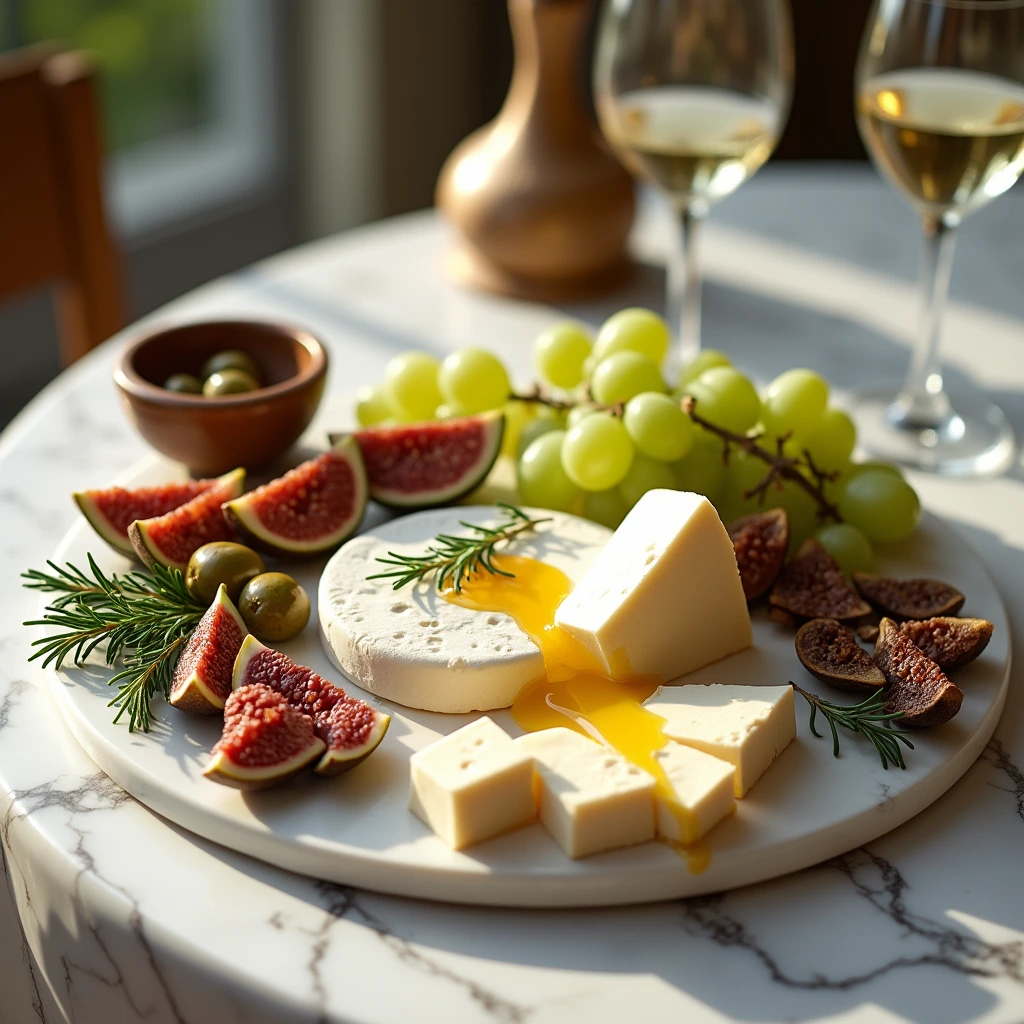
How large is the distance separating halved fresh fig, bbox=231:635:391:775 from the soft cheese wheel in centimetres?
5

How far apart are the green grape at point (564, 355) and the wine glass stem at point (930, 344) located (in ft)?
1.67

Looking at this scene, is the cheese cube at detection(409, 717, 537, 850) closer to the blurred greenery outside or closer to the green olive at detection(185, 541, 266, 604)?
the green olive at detection(185, 541, 266, 604)

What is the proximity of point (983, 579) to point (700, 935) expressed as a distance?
2.14ft

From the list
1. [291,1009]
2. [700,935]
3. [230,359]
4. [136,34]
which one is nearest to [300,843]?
[291,1009]

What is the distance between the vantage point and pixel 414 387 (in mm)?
1655

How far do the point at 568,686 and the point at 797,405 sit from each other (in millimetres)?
519

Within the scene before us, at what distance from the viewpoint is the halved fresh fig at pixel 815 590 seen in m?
1.30

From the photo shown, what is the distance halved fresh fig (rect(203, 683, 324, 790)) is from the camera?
104 centimetres

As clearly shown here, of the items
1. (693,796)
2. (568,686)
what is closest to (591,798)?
(693,796)

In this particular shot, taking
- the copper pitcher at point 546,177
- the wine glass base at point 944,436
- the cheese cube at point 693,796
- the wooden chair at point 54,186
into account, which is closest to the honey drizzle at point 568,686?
the cheese cube at point 693,796

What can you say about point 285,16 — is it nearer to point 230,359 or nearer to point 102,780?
point 230,359

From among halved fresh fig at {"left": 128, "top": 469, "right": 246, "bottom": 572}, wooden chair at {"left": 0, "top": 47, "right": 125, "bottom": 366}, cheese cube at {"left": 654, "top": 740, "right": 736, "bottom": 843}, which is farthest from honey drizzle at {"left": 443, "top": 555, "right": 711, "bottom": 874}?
wooden chair at {"left": 0, "top": 47, "right": 125, "bottom": 366}

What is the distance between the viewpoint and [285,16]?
4395mm

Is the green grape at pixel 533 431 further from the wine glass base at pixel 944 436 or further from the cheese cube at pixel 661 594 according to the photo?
the wine glass base at pixel 944 436
